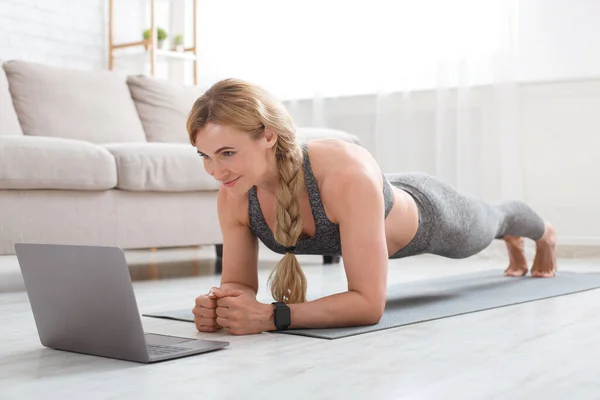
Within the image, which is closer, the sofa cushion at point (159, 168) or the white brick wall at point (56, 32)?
the sofa cushion at point (159, 168)

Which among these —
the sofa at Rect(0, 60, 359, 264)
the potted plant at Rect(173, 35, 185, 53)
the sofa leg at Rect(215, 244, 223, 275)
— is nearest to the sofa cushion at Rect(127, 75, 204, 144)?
the sofa at Rect(0, 60, 359, 264)

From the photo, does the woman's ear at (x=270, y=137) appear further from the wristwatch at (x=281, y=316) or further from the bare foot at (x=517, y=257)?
the bare foot at (x=517, y=257)

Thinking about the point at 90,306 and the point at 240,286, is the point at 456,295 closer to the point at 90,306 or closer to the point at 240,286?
the point at 240,286

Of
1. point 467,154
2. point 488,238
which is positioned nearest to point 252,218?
point 488,238

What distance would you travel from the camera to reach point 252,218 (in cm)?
188

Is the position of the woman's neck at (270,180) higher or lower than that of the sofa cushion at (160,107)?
lower

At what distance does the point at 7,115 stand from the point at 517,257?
6.69 feet

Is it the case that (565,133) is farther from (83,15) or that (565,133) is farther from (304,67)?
(83,15)

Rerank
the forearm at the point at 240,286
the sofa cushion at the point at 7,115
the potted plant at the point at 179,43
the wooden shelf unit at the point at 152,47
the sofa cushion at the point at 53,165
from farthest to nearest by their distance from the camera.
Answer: the potted plant at the point at 179,43 < the wooden shelf unit at the point at 152,47 < the sofa cushion at the point at 7,115 < the sofa cushion at the point at 53,165 < the forearm at the point at 240,286

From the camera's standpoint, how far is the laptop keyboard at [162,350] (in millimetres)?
1464

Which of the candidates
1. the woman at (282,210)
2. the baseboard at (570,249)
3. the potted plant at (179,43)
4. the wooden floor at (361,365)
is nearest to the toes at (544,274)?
the wooden floor at (361,365)

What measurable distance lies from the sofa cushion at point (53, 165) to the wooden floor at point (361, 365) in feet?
1.98

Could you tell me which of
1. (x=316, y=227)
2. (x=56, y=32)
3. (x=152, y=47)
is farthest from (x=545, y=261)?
(x=56, y=32)

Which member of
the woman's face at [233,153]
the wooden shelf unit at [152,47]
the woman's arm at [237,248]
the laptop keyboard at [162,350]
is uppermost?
the wooden shelf unit at [152,47]
